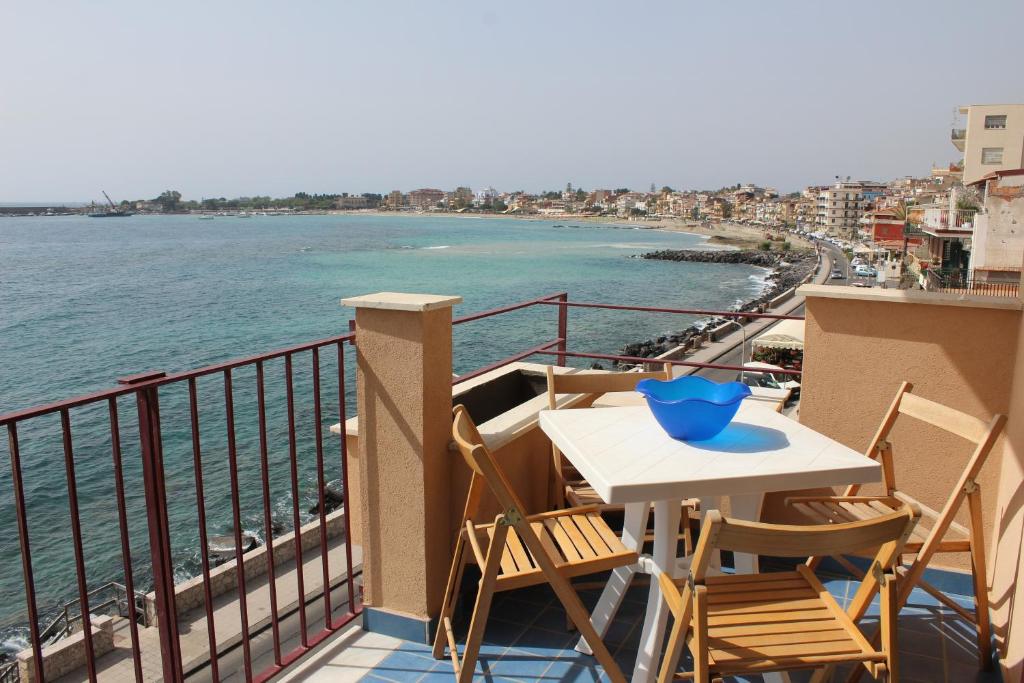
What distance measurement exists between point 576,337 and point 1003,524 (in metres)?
34.1

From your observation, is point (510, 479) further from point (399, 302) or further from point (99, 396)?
point (99, 396)

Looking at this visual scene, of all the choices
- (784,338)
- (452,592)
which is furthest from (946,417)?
(784,338)

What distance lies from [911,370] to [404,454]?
7.77 ft

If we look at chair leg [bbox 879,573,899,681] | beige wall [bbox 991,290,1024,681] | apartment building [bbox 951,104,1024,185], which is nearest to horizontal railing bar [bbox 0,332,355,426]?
chair leg [bbox 879,573,899,681]

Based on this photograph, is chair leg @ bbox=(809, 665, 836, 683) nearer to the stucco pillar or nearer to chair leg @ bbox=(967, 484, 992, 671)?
chair leg @ bbox=(967, 484, 992, 671)

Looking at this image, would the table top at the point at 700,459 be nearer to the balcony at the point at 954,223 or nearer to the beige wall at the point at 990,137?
the balcony at the point at 954,223

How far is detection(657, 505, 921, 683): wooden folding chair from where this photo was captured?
1845 mm

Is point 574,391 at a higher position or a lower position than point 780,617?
higher

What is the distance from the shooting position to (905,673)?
9.31 ft

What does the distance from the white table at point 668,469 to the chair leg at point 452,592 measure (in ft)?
1.79

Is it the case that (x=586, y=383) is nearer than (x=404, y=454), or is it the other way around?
(x=404, y=454)

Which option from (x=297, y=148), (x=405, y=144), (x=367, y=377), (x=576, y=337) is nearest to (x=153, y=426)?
(x=367, y=377)

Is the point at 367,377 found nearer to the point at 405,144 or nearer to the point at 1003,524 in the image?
the point at 1003,524

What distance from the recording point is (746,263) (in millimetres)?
82875
